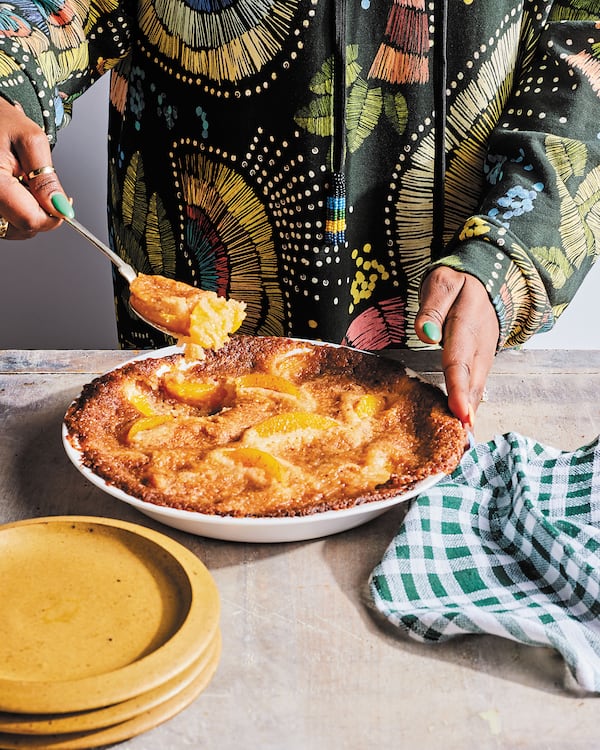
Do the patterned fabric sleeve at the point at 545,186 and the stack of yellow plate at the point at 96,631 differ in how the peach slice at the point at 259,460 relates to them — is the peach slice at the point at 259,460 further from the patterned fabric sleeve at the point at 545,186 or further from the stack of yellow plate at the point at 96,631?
the patterned fabric sleeve at the point at 545,186

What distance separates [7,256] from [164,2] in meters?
1.38

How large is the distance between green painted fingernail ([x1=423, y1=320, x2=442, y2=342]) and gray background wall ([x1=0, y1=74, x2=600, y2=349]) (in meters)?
1.67

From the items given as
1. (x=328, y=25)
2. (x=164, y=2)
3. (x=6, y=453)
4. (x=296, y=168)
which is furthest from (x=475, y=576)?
(x=164, y=2)

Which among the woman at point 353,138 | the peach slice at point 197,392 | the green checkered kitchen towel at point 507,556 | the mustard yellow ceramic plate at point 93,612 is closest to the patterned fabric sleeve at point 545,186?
the woman at point 353,138

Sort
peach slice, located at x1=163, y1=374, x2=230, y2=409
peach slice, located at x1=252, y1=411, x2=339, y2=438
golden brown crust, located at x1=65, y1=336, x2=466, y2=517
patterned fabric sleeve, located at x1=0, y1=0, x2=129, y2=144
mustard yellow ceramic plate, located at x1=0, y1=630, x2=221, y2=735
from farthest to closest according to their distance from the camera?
1. patterned fabric sleeve, located at x1=0, y1=0, x2=129, y2=144
2. peach slice, located at x1=163, y1=374, x2=230, y2=409
3. peach slice, located at x1=252, y1=411, x2=339, y2=438
4. golden brown crust, located at x1=65, y1=336, x2=466, y2=517
5. mustard yellow ceramic plate, located at x1=0, y1=630, x2=221, y2=735

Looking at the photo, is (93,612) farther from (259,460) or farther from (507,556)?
(507,556)

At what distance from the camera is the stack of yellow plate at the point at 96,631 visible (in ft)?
2.60

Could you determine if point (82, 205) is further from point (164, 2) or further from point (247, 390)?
point (247, 390)

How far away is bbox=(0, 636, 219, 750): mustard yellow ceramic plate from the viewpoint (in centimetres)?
80

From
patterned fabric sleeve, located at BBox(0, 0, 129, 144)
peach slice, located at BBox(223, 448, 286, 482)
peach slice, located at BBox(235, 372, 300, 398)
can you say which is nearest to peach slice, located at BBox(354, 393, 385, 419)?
peach slice, located at BBox(235, 372, 300, 398)

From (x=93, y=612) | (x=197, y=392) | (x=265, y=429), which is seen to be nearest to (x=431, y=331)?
(x=265, y=429)

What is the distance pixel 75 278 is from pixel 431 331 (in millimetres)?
1864

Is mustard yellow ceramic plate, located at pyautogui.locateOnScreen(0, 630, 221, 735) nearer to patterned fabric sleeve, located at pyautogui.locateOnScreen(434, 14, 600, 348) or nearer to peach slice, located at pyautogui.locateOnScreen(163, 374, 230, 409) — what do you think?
peach slice, located at pyautogui.locateOnScreen(163, 374, 230, 409)

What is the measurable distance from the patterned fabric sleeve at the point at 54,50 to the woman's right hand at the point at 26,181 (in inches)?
7.7
